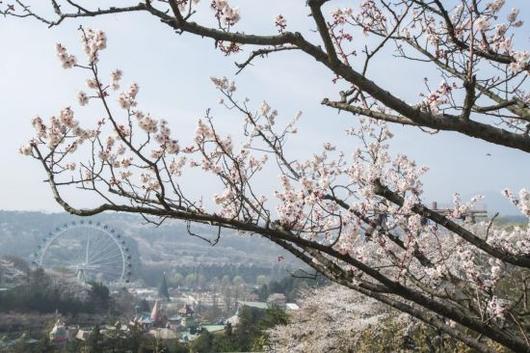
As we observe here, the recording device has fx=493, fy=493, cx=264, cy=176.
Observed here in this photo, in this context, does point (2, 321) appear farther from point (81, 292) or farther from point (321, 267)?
point (321, 267)

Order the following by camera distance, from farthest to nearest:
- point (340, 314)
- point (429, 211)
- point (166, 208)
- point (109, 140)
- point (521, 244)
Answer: point (340, 314)
point (521, 244)
point (429, 211)
point (109, 140)
point (166, 208)

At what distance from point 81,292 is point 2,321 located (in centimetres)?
2689

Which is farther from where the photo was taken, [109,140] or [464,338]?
[109,140]

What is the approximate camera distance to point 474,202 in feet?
16.1

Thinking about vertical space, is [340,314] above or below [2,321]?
above

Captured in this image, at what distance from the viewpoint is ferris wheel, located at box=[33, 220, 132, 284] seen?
10619 centimetres

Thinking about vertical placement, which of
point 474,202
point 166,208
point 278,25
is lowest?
point 166,208

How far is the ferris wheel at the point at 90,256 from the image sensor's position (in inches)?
4181

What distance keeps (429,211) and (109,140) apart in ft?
8.26

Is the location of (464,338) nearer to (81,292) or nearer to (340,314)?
(340,314)

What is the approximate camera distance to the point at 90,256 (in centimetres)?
12356

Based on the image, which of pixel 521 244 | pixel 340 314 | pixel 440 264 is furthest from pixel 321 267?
pixel 340 314

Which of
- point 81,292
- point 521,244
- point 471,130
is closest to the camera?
point 471,130

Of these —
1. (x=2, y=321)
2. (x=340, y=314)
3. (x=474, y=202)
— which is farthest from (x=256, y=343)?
(x=2, y=321)
